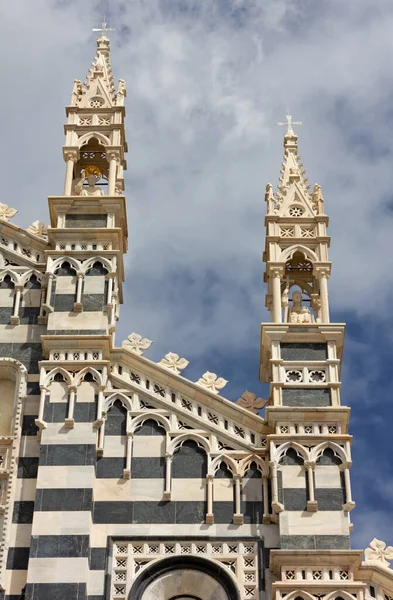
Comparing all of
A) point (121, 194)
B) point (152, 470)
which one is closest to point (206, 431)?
point (152, 470)

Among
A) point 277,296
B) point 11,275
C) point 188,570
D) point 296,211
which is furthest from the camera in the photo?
point 296,211

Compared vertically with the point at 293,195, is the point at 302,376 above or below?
below

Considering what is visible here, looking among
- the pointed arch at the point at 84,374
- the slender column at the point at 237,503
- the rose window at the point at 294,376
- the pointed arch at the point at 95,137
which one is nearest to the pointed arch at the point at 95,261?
the pointed arch at the point at 84,374

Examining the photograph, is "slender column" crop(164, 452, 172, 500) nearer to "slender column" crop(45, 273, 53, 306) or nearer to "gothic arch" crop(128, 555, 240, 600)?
"gothic arch" crop(128, 555, 240, 600)

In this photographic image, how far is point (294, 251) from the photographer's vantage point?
859 inches

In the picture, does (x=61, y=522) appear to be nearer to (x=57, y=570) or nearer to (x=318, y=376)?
(x=57, y=570)

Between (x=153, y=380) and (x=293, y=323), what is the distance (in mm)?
2372

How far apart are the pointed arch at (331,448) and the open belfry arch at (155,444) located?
0.07 feet

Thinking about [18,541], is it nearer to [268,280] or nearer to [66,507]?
[66,507]

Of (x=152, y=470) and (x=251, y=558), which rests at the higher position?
(x=152, y=470)

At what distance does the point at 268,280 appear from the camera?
862 inches

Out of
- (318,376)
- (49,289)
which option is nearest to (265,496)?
(318,376)

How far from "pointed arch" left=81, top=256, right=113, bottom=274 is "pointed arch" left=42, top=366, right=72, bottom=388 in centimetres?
193

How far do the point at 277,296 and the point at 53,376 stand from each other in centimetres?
390
